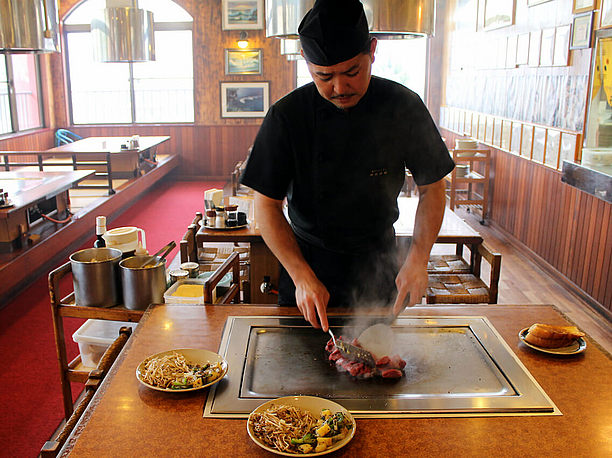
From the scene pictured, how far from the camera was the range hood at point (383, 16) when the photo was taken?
2.12 m

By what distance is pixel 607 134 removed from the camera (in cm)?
407

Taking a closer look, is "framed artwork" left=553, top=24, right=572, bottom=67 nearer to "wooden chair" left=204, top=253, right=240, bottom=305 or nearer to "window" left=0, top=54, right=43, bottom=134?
"wooden chair" left=204, top=253, right=240, bottom=305

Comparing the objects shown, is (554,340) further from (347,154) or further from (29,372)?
(29,372)

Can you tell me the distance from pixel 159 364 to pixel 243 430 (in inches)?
13.3

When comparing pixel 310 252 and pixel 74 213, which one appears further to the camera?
pixel 74 213

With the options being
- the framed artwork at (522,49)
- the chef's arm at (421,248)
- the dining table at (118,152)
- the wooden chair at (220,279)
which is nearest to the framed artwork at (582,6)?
the framed artwork at (522,49)

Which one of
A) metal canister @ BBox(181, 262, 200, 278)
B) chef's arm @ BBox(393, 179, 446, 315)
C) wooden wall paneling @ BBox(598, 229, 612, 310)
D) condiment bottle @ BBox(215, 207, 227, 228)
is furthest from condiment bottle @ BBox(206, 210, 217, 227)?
wooden wall paneling @ BBox(598, 229, 612, 310)

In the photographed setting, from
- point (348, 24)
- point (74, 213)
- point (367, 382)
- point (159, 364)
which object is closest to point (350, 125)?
point (348, 24)

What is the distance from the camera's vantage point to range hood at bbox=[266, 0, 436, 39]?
6.97ft

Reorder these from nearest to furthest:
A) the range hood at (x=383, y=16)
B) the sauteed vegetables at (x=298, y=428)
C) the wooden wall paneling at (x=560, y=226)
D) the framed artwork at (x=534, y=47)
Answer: the sauteed vegetables at (x=298, y=428), the range hood at (x=383, y=16), the wooden wall paneling at (x=560, y=226), the framed artwork at (x=534, y=47)

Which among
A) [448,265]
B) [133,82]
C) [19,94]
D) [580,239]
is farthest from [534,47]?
[19,94]

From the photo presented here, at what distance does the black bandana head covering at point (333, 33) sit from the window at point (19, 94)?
8.15 metres

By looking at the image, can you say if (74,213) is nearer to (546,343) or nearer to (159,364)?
(159,364)

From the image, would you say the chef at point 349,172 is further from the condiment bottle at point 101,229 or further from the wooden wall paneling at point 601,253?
the wooden wall paneling at point 601,253
